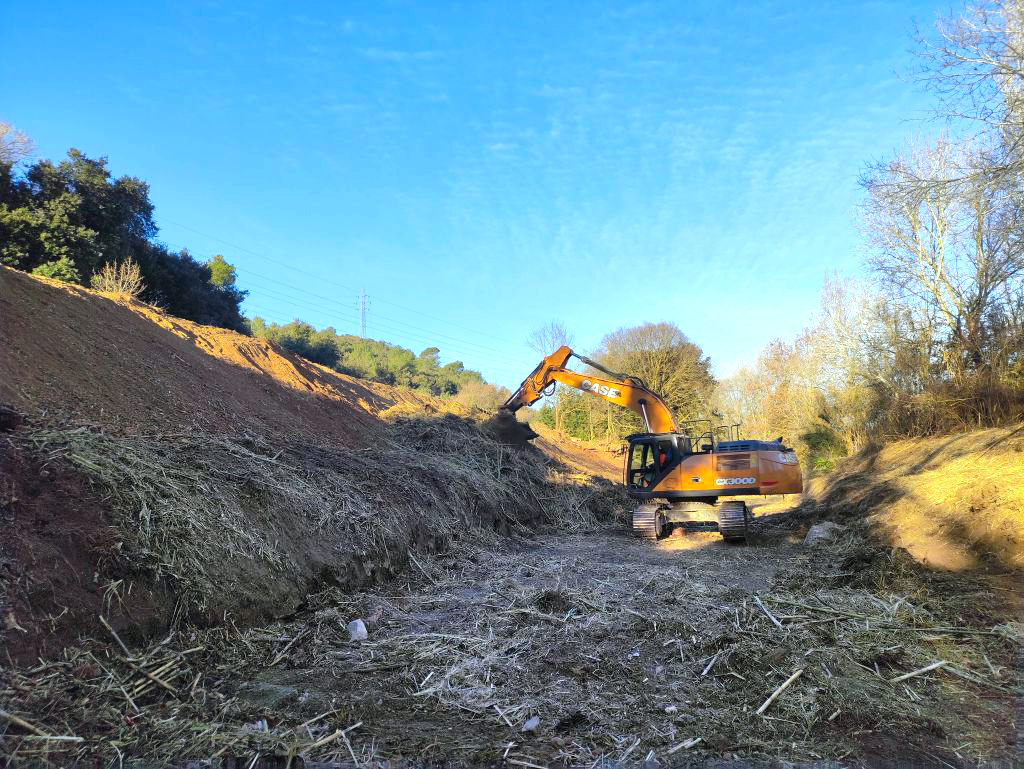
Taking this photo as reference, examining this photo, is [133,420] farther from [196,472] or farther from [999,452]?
[999,452]

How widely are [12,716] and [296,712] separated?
1306mm

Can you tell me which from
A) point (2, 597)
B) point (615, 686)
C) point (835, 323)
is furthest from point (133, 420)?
point (835, 323)

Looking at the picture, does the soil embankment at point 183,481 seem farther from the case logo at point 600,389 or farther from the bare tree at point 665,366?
the bare tree at point 665,366

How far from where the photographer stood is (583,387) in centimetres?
1368

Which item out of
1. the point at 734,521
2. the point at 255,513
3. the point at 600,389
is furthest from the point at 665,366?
the point at 255,513

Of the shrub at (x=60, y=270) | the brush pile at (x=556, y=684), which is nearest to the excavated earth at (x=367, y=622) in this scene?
the brush pile at (x=556, y=684)

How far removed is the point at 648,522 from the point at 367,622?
7.35 metres

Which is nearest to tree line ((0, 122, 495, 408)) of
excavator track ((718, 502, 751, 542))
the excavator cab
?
the excavator cab

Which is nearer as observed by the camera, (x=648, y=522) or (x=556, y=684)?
(x=556, y=684)

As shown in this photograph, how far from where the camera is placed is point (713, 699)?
3561 mm


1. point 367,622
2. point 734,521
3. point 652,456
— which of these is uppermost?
point 652,456

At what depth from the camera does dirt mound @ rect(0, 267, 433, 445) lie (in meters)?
6.41

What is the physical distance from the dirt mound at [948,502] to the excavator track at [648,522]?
3.59 metres

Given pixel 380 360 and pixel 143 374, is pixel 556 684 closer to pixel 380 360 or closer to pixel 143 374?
pixel 143 374
